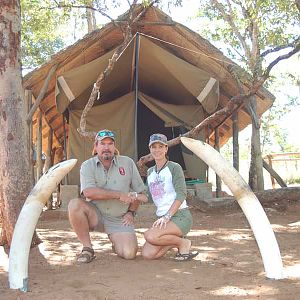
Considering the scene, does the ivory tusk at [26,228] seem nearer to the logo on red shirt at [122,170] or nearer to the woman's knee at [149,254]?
the logo on red shirt at [122,170]

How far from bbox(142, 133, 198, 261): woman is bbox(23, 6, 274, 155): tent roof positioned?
4080mm

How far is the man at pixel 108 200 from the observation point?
426 cm

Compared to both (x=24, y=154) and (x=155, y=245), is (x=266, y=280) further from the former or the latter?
(x=24, y=154)

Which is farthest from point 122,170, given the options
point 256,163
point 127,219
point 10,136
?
point 256,163

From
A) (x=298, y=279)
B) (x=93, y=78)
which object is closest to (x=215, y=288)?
(x=298, y=279)

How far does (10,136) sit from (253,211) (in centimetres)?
257

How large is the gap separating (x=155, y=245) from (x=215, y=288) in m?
1.02

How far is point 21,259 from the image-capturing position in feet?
10.9

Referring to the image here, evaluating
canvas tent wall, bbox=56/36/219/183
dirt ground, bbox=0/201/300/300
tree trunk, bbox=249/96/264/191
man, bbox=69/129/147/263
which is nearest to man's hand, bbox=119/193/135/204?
man, bbox=69/129/147/263

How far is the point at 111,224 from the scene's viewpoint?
176 inches

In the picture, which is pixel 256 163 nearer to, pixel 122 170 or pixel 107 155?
pixel 122 170

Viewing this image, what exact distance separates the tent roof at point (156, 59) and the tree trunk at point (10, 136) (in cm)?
309

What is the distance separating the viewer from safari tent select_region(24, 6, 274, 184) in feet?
26.6

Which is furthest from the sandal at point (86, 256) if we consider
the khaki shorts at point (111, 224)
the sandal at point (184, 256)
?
the sandal at point (184, 256)
